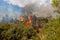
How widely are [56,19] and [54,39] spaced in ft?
5.33

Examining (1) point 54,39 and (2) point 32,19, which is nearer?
(1) point 54,39

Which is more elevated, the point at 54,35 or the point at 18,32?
the point at 54,35

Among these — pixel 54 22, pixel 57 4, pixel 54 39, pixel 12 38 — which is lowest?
pixel 12 38

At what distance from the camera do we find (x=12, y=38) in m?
51.0

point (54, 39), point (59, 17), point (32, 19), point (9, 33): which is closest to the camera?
point (59, 17)

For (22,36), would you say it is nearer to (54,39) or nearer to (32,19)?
(32,19)

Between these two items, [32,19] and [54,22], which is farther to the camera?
[32,19]

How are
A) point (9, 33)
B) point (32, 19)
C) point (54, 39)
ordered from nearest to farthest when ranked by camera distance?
point (54, 39)
point (9, 33)
point (32, 19)

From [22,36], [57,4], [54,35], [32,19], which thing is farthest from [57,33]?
[32,19]

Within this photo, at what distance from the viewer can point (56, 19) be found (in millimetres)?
14000

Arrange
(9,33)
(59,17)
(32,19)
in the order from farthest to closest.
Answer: (32,19)
(9,33)
(59,17)

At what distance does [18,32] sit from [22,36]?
1.32 meters

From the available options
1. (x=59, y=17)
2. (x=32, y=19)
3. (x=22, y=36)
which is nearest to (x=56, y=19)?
(x=59, y=17)

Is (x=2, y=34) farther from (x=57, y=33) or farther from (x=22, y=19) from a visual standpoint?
(x=57, y=33)
